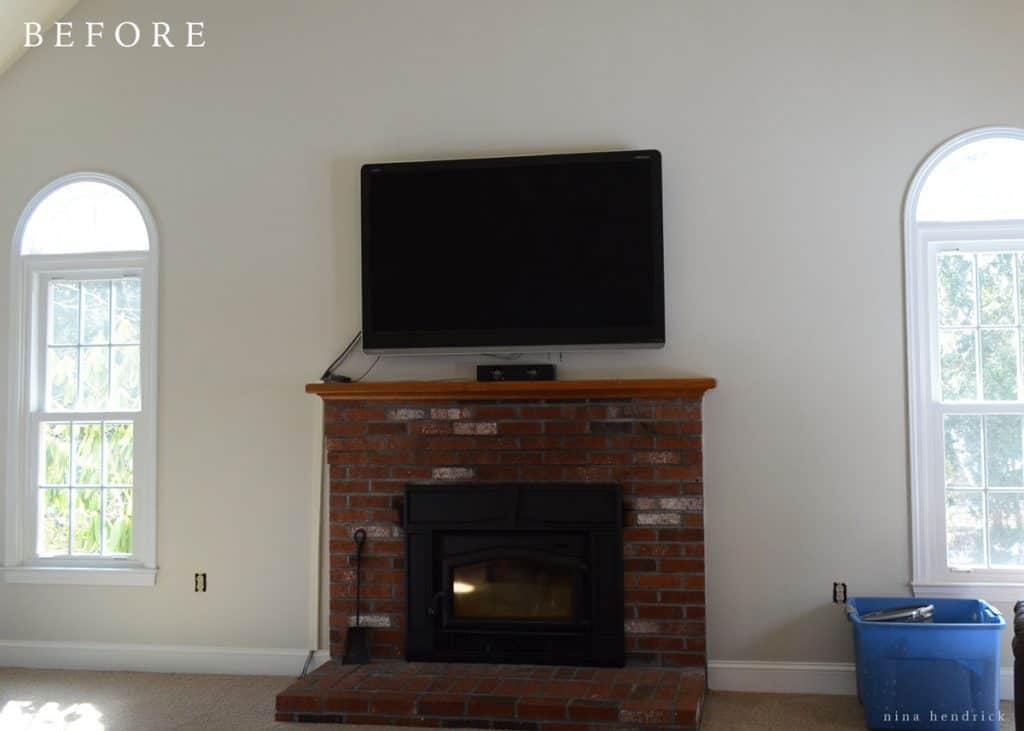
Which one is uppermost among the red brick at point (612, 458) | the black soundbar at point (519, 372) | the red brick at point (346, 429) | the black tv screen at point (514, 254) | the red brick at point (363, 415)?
the black tv screen at point (514, 254)

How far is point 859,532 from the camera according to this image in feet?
14.0

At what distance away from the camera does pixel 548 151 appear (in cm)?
448

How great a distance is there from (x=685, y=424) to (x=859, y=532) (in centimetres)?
82

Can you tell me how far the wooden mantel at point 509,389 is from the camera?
4.20 metres

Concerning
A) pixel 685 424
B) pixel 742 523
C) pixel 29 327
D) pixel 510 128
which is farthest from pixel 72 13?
pixel 742 523

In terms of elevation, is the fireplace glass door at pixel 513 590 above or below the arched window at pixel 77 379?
below

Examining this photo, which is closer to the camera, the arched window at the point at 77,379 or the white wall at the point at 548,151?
the white wall at the point at 548,151

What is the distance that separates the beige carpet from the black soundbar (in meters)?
1.45

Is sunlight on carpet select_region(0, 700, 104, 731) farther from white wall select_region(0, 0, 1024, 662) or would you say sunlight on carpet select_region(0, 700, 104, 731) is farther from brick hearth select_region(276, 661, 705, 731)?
brick hearth select_region(276, 661, 705, 731)

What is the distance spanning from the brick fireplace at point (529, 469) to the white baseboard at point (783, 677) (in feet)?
0.56

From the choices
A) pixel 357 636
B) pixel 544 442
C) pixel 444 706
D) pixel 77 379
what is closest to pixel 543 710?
pixel 444 706

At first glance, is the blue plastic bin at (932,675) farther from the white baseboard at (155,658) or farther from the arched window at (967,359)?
the white baseboard at (155,658)

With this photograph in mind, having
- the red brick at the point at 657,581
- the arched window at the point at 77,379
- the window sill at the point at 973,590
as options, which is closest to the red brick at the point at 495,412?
the red brick at the point at 657,581

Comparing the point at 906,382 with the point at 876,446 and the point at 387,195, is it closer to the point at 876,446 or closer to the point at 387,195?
the point at 876,446
